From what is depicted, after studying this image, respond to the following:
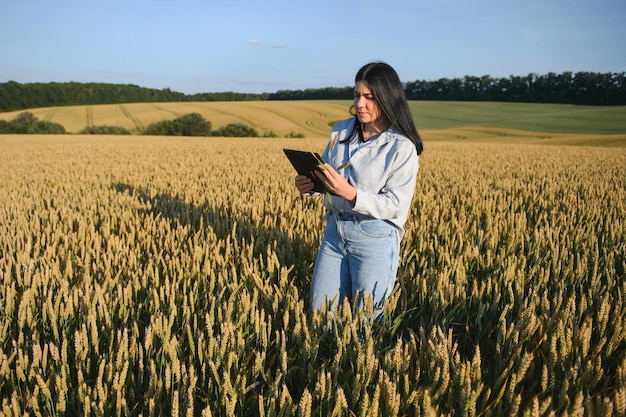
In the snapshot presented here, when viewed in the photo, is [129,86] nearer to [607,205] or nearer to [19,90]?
[19,90]

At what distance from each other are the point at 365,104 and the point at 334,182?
473mm

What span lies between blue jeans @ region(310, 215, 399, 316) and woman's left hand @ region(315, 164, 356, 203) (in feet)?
0.77

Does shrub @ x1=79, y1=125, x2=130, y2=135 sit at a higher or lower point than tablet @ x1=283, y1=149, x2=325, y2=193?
higher

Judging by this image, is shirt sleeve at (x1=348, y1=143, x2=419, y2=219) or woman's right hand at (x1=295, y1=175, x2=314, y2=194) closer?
shirt sleeve at (x1=348, y1=143, x2=419, y2=219)

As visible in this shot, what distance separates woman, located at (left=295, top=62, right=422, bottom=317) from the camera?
2107 mm

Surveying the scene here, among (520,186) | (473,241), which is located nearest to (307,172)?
(473,241)

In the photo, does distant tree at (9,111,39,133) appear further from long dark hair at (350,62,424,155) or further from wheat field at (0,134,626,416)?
long dark hair at (350,62,424,155)

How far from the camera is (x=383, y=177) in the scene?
7.10 feet

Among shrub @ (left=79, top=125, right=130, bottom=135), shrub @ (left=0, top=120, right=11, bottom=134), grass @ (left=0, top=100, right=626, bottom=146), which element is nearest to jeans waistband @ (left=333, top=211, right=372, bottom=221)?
grass @ (left=0, top=100, right=626, bottom=146)

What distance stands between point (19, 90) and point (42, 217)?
7645 cm

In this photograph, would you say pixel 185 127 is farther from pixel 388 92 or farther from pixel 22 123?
pixel 388 92

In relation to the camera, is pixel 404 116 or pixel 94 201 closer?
pixel 404 116

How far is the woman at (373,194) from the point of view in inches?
83.0

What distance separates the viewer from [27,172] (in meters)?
7.99
